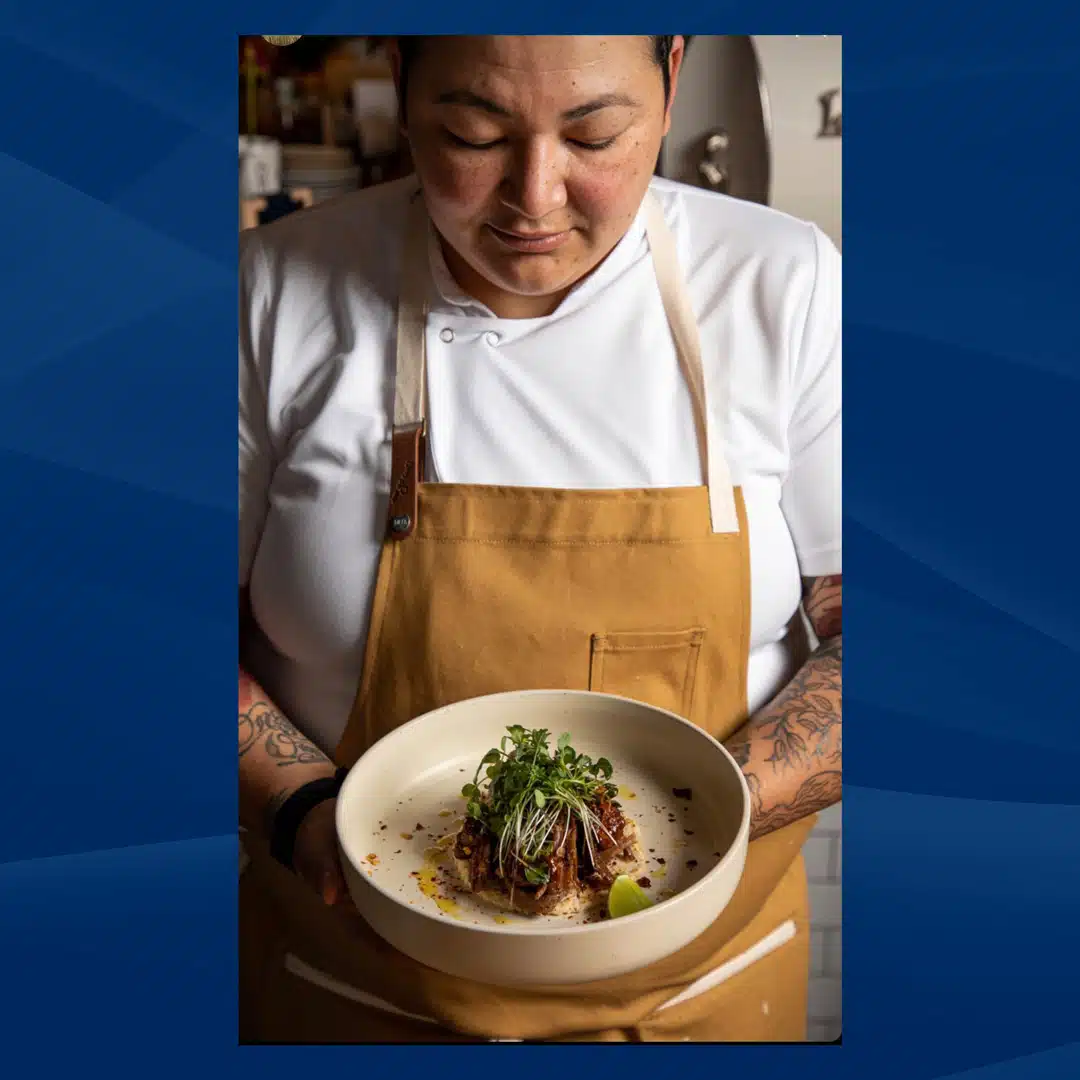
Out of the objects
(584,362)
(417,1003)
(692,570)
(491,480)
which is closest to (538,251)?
(584,362)

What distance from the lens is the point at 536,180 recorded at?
191 cm

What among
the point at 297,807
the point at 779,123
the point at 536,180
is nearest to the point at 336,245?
the point at 536,180

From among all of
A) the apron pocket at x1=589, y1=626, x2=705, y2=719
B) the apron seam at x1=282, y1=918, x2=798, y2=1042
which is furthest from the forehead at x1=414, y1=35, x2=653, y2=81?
the apron seam at x1=282, y1=918, x2=798, y2=1042

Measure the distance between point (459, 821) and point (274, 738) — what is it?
31 cm

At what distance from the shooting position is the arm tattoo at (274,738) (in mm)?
2078

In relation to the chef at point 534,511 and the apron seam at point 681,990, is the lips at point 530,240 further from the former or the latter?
the apron seam at point 681,990

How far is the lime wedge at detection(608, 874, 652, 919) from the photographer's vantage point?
5.93 ft

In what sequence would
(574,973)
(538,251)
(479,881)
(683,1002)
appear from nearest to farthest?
(574,973), (479,881), (538,251), (683,1002)

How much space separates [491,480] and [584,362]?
8.2 inches

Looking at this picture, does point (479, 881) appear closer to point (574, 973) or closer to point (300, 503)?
point (574, 973)

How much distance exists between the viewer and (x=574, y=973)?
172 centimetres

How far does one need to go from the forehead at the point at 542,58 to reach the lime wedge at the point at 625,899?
39.2 inches

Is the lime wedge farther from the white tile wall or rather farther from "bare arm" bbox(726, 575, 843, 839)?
the white tile wall

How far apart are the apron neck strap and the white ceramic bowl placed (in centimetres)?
32
